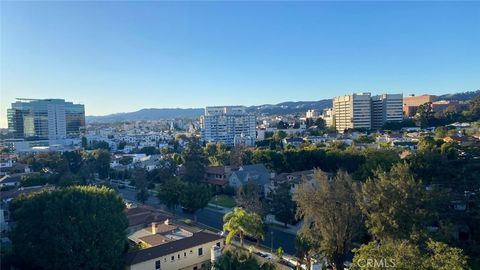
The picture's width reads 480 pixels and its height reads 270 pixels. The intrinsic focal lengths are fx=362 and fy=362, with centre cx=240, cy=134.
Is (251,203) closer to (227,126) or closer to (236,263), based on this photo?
(236,263)

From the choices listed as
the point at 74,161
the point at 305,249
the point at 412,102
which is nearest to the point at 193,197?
the point at 305,249

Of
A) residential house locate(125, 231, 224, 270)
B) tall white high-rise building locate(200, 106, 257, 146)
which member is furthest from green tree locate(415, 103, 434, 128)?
residential house locate(125, 231, 224, 270)

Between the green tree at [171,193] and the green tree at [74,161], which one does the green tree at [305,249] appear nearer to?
the green tree at [171,193]

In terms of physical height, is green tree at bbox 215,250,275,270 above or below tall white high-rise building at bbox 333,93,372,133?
below

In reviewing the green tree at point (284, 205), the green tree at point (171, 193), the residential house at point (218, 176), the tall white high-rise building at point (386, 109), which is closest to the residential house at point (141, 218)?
the green tree at point (171, 193)

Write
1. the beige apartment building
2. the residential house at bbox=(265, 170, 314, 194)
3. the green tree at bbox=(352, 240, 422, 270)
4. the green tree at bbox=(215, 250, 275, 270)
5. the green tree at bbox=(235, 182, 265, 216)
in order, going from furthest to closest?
the beige apartment building, the residential house at bbox=(265, 170, 314, 194), the green tree at bbox=(235, 182, 265, 216), the green tree at bbox=(215, 250, 275, 270), the green tree at bbox=(352, 240, 422, 270)

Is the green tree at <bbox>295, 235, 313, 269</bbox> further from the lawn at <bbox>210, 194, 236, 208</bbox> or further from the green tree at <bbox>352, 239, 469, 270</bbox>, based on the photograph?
the lawn at <bbox>210, 194, 236, 208</bbox>
